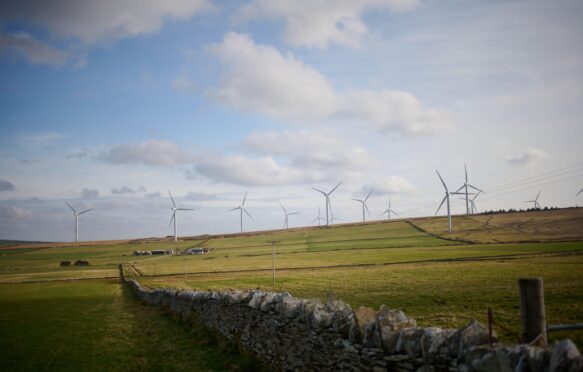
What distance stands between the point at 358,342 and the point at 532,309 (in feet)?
10.6

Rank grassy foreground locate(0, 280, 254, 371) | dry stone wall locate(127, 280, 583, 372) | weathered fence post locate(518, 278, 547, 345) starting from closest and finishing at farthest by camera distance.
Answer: dry stone wall locate(127, 280, 583, 372)
weathered fence post locate(518, 278, 547, 345)
grassy foreground locate(0, 280, 254, 371)

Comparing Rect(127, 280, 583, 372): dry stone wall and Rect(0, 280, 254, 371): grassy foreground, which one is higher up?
Rect(127, 280, 583, 372): dry stone wall

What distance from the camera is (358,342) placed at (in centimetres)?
771

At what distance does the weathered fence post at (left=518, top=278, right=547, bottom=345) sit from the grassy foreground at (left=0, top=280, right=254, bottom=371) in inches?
329

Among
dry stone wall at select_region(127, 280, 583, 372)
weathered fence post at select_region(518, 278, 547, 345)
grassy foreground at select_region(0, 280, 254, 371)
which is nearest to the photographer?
dry stone wall at select_region(127, 280, 583, 372)

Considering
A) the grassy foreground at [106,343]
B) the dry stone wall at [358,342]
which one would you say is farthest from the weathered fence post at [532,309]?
the grassy foreground at [106,343]

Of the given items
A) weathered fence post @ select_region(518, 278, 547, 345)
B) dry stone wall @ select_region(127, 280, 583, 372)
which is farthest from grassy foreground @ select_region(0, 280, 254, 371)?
weathered fence post @ select_region(518, 278, 547, 345)

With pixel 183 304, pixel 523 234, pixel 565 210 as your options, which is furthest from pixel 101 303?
pixel 565 210

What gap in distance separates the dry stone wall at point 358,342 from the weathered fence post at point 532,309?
2.00ft

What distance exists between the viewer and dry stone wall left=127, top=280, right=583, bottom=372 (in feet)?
16.6

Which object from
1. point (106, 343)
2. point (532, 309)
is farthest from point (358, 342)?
point (106, 343)

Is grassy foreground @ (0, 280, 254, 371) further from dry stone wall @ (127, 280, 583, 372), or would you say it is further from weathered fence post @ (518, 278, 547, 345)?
weathered fence post @ (518, 278, 547, 345)

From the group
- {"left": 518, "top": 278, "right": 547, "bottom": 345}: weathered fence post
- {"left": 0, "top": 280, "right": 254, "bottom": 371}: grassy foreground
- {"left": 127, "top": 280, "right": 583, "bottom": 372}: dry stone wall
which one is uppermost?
{"left": 518, "top": 278, "right": 547, "bottom": 345}: weathered fence post

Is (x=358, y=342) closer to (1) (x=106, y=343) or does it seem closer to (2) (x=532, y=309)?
(2) (x=532, y=309)
